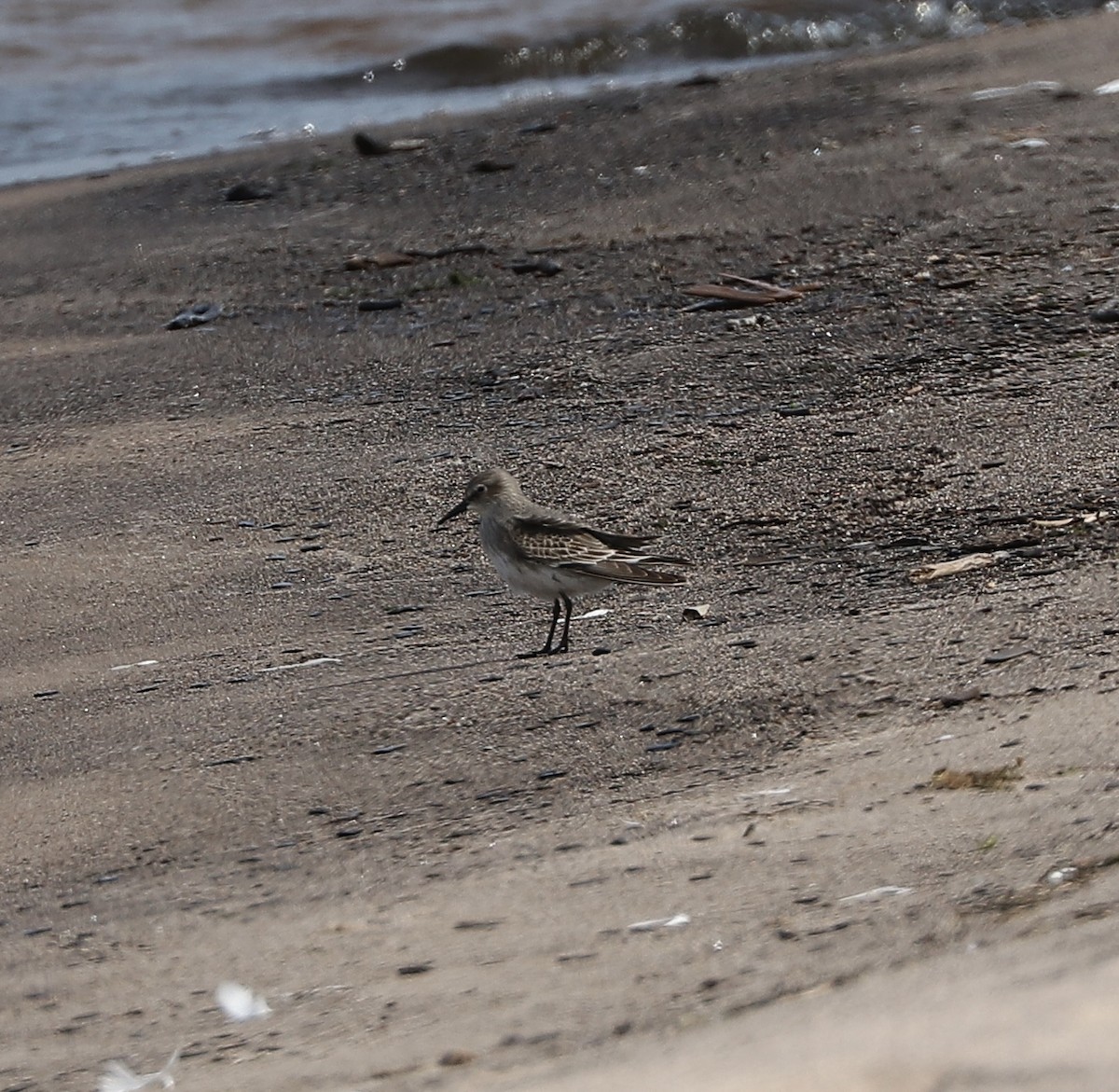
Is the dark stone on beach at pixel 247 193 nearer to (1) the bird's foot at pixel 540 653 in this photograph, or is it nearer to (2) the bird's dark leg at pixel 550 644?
(2) the bird's dark leg at pixel 550 644

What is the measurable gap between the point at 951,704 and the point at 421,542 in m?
2.24

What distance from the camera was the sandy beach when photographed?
3.32 metres

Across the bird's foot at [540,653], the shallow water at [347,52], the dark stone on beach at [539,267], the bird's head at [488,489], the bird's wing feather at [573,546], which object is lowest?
the bird's foot at [540,653]

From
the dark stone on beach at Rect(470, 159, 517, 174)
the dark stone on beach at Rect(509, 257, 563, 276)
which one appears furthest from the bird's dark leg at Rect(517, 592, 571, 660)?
the dark stone on beach at Rect(470, 159, 517, 174)

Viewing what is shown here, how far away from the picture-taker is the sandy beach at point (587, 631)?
3.32 m

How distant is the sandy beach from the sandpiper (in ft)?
0.60

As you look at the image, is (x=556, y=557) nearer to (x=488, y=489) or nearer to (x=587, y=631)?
(x=587, y=631)

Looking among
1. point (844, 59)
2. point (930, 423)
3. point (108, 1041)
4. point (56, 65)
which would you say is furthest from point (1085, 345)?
point (56, 65)

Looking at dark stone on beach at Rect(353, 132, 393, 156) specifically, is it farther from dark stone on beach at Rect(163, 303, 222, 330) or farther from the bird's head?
the bird's head

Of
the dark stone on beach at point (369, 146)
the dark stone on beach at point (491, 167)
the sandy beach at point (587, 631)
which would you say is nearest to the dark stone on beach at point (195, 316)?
the sandy beach at point (587, 631)

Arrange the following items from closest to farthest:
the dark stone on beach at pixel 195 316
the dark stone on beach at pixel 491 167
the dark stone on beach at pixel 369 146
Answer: the dark stone on beach at pixel 195 316
the dark stone on beach at pixel 491 167
the dark stone on beach at pixel 369 146

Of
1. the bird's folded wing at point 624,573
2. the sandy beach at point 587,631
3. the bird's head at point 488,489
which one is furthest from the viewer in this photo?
the bird's head at point 488,489

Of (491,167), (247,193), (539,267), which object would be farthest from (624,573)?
(247,193)

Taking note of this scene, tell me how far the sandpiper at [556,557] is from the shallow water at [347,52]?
8.98 m
